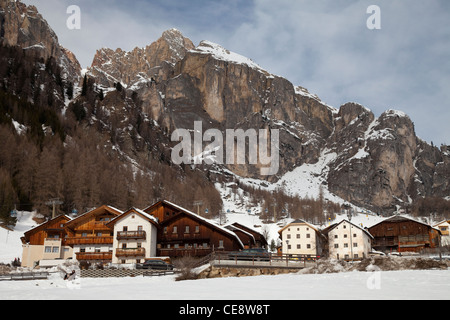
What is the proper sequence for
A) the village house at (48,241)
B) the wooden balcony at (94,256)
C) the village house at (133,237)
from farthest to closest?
the village house at (48,241) < the wooden balcony at (94,256) < the village house at (133,237)

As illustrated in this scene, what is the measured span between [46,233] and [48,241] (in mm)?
1241

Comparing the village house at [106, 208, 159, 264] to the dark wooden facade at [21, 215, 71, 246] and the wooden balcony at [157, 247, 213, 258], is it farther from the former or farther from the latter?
the dark wooden facade at [21, 215, 71, 246]

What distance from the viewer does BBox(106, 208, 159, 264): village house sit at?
52.9 meters

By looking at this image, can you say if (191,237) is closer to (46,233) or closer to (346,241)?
(46,233)

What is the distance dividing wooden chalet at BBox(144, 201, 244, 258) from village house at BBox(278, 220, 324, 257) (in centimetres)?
2654

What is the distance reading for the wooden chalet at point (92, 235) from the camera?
5541 centimetres

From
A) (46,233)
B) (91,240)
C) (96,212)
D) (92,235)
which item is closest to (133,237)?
(91,240)

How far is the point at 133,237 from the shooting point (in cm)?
5316

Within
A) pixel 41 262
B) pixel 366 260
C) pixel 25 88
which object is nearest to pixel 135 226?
pixel 41 262

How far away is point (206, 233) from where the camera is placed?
178 feet

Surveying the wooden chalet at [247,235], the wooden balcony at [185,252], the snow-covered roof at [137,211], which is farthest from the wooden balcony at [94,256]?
the wooden chalet at [247,235]

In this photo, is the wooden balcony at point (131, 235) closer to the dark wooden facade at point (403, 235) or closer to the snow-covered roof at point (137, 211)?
the snow-covered roof at point (137, 211)
